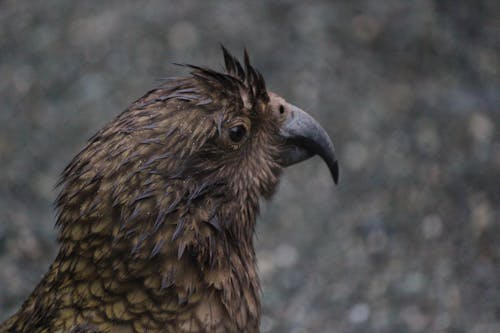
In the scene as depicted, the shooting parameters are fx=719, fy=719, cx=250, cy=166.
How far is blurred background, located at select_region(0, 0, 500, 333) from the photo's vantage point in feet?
18.3

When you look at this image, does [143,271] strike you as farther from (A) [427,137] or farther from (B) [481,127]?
(B) [481,127]

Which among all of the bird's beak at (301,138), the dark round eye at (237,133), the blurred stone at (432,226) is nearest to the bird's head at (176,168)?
the dark round eye at (237,133)

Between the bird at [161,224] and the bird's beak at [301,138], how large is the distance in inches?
13.6

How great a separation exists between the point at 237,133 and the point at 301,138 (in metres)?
0.46

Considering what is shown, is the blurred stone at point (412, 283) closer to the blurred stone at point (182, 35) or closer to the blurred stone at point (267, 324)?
the blurred stone at point (267, 324)

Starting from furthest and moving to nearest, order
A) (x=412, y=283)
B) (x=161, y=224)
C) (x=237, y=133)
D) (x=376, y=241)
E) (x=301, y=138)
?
(x=376, y=241) < (x=412, y=283) < (x=301, y=138) < (x=237, y=133) < (x=161, y=224)

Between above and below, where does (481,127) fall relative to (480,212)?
above

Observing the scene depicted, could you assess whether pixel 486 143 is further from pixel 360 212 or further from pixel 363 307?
pixel 363 307

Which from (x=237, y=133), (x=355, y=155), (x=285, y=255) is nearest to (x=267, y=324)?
(x=285, y=255)

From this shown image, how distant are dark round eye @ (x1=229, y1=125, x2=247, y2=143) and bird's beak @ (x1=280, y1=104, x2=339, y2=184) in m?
0.32

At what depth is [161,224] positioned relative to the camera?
9.38ft

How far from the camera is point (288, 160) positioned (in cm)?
356

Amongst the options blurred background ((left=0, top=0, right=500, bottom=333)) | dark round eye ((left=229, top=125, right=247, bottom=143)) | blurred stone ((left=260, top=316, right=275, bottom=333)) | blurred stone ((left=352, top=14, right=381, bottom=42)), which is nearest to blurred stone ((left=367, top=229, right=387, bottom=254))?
blurred background ((left=0, top=0, right=500, bottom=333))

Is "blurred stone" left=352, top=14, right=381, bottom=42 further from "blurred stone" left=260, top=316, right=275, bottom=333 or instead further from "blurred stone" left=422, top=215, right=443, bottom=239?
"blurred stone" left=260, top=316, right=275, bottom=333
